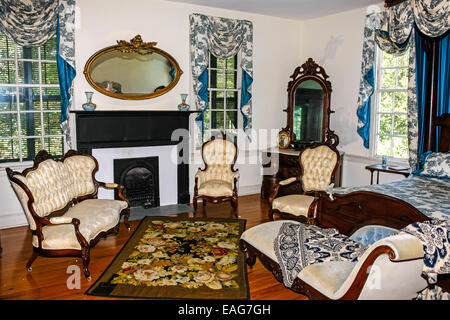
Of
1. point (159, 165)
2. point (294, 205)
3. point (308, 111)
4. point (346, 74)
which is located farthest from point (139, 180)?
point (346, 74)

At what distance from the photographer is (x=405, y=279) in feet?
7.46

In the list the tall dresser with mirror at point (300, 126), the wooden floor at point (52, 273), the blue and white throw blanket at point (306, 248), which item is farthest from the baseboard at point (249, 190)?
the blue and white throw blanket at point (306, 248)

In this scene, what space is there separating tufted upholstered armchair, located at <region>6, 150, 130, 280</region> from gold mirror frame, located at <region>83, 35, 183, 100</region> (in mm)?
1192

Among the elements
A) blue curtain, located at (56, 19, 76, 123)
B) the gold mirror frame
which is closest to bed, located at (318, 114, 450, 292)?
the gold mirror frame

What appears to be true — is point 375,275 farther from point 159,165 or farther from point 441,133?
point 159,165

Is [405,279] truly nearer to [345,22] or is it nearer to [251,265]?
[251,265]

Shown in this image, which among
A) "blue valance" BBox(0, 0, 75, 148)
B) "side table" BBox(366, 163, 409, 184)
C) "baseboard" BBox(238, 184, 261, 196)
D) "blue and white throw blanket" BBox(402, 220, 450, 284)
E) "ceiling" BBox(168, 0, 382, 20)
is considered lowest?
"baseboard" BBox(238, 184, 261, 196)

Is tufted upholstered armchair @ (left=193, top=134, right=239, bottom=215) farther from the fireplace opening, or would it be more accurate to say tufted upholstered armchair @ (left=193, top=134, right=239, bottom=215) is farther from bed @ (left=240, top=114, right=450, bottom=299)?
bed @ (left=240, top=114, right=450, bottom=299)

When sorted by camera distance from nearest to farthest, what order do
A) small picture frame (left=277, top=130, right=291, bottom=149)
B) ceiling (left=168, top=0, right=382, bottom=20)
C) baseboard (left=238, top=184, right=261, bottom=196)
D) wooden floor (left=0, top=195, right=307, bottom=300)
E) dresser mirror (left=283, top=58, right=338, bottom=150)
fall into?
1. wooden floor (left=0, top=195, right=307, bottom=300)
2. ceiling (left=168, top=0, right=382, bottom=20)
3. dresser mirror (left=283, top=58, right=338, bottom=150)
4. small picture frame (left=277, top=130, right=291, bottom=149)
5. baseboard (left=238, top=184, right=261, bottom=196)

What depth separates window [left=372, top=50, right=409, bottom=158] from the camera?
5.68 meters

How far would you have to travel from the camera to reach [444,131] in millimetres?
4855

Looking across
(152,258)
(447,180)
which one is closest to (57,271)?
(152,258)

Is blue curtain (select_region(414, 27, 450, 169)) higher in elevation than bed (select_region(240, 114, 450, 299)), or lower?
higher
